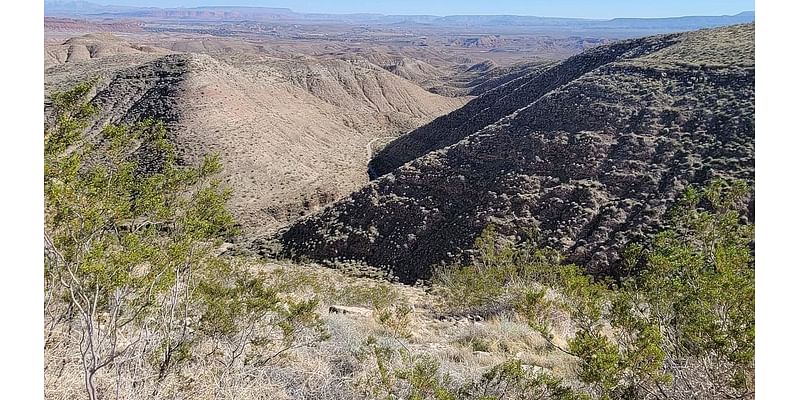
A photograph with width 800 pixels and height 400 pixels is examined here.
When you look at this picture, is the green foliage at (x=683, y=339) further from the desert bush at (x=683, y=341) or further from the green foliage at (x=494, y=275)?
the green foliage at (x=494, y=275)

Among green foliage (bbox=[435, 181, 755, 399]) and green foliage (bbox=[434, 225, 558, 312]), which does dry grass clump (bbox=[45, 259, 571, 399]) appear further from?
green foliage (bbox=[434, 225, 558, 312])

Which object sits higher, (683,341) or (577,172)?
(577,172)

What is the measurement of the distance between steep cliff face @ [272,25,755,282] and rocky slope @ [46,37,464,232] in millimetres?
5933

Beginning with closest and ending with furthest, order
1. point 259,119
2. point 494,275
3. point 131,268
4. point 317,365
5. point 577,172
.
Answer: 1. point 131,268
2. point 317,365
3. point 494,275
4. point 577,172
5. point 259,119

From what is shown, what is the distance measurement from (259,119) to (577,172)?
2399 centimetres

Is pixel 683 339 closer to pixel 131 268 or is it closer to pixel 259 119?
pixel 131 268

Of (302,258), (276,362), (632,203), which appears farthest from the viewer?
(302,258)

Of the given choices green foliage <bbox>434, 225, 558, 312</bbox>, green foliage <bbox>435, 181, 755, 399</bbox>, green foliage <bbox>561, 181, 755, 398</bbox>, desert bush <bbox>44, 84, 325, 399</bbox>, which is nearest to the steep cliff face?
green foliage <bbox>434, 225, 558, 312</bbox>

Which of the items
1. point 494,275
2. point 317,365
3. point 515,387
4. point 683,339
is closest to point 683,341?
point 683,339

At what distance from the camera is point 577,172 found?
21719 millimetres

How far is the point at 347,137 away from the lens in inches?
1821

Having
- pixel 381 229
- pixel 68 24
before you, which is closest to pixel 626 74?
pixel 381 229

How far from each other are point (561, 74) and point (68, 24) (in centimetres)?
19320

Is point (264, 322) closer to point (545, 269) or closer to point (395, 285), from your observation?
point (545, 269)
